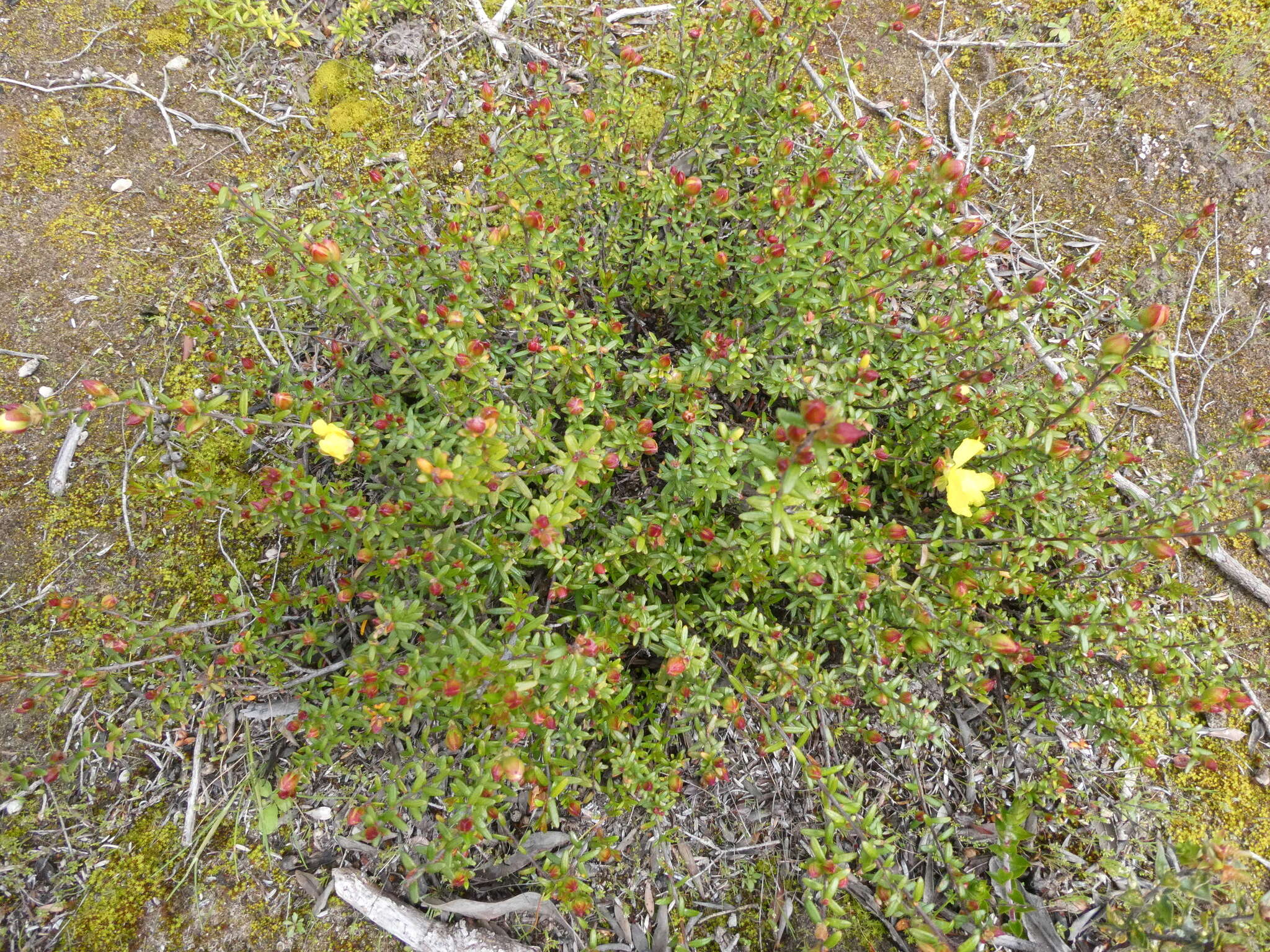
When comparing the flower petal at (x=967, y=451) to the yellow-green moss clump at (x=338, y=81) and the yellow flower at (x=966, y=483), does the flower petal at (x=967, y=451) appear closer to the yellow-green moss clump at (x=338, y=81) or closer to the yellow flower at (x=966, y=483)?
the yellow flower at (x=966, y=483)

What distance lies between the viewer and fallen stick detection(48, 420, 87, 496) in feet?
10.7

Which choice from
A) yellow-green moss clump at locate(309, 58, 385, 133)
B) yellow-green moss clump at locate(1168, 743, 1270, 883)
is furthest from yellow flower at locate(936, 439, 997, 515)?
yellow-green moss clump at locate(309, 58, 385, 133)

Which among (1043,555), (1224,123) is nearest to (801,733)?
(1043,555)

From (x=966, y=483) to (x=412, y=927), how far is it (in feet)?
8.79

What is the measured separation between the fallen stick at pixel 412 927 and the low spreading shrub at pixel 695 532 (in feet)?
0.46

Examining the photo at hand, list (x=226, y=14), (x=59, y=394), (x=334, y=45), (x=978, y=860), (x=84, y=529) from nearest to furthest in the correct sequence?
(x=978, y=860), (x=84, y=529), (x=59, y=394), (x=226, y=14), (x=334, y=45)

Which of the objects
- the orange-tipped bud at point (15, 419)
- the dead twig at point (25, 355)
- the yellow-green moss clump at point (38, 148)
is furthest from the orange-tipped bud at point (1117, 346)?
the yellow-green moss clump at point (38, 148)

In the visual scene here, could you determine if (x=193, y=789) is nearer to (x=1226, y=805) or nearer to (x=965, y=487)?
(x=965, y=487)

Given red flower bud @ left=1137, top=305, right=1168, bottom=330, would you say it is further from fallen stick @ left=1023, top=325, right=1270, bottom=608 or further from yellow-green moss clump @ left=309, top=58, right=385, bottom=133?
yellow-green moss clump @ left=309, top=58, right=385, bottom=133

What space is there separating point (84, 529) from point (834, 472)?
345cm

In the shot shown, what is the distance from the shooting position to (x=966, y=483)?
2.44 meters

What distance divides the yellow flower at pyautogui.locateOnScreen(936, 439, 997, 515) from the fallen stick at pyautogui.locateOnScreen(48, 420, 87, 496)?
12.8ft

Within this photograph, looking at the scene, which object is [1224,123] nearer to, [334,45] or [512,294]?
[512,294]

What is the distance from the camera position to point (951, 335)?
2.84m
